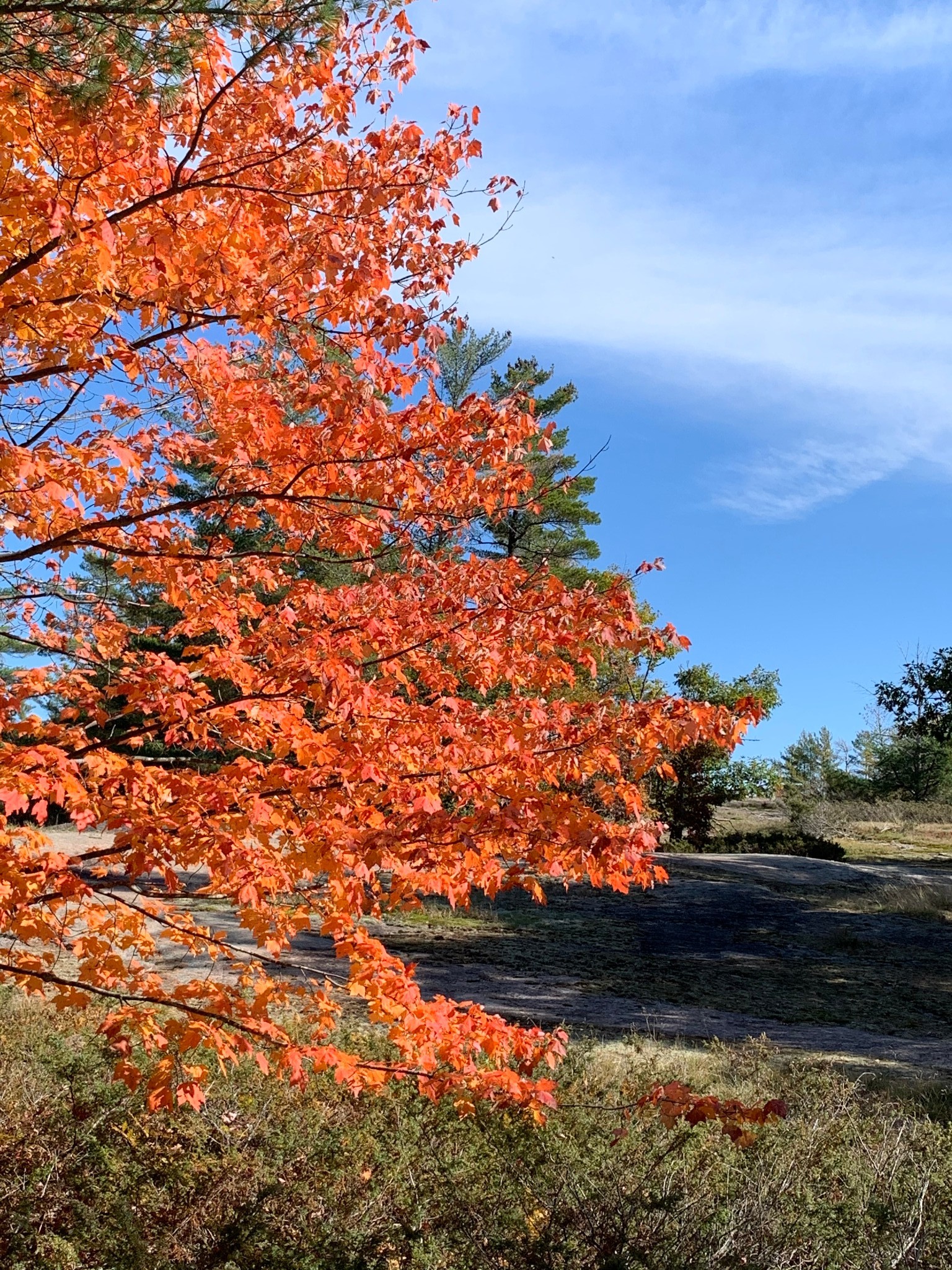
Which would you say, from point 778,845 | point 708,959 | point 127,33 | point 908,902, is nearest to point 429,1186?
point 127,33

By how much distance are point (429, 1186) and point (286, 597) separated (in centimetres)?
337

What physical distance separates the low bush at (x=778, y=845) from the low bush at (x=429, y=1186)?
19.3 m

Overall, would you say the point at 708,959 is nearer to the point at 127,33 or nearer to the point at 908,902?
the point at 908,902

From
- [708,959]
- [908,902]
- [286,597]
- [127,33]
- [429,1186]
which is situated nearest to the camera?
[127,33]

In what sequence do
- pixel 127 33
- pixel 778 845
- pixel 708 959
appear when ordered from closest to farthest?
pixel 127 33 → pixel 708 959 → pixel 778 845

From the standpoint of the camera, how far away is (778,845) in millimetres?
25500

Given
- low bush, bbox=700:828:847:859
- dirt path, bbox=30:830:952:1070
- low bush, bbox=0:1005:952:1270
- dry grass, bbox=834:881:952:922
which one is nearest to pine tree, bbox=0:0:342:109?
low bush, bbox=0:1005:952:1270

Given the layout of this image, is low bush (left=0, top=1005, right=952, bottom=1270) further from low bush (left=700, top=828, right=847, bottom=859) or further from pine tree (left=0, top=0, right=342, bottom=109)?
low bush (left=700, top=828, right=847, bottom=859)

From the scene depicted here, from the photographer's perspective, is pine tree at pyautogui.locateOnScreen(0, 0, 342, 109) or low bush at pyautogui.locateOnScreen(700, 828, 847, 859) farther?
low bush at pyautogui.locateOnScreen(700, 828, 847, 859)

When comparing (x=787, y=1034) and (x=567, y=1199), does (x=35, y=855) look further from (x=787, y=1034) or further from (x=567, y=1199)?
(x=787, y=1034)

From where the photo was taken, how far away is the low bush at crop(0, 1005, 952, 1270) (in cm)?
394

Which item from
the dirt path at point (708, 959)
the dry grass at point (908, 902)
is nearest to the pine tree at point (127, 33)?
the dirt path at point (708, 959)

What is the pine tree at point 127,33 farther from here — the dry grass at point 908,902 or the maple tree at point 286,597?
the dry grass at point 908,902

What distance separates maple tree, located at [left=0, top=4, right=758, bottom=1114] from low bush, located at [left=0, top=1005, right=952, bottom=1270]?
370 mm
